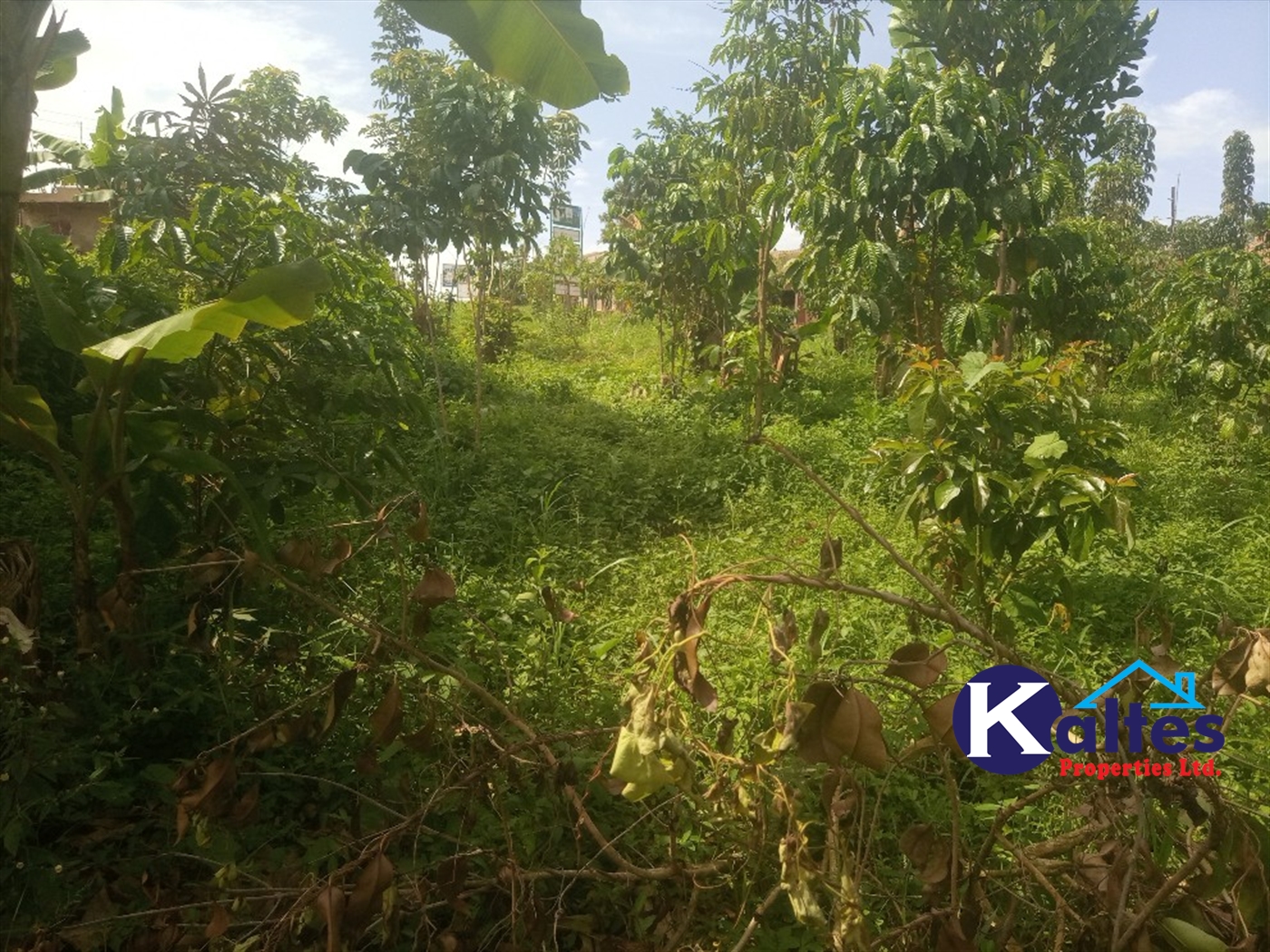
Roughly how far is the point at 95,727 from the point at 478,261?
4.34 metres

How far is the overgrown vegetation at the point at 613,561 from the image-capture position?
52.6 inches

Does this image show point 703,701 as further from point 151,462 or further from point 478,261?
point 478,261

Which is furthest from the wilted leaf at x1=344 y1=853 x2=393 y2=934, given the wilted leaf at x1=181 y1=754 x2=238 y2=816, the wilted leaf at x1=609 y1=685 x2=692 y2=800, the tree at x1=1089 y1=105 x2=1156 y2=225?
the tree at x1=1089 y1=105 x2=1156 y2=225

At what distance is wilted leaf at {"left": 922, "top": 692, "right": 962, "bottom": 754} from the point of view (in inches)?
43.6

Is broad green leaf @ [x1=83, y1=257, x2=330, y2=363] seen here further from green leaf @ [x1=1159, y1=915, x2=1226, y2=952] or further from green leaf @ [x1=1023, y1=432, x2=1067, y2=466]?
green leaf @ [x1=1023, y1=432, x2=1067, y2=466]

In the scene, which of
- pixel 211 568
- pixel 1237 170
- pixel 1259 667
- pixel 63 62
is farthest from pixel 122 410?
pixel 1237 170

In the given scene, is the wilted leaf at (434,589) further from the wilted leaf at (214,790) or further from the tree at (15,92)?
the tree at (15,92)

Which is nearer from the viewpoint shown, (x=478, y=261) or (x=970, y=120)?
(x=970, y=120)

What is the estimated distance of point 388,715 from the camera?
4.65ft

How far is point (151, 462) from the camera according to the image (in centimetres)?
191

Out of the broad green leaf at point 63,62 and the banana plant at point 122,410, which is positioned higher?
the broad green leaf at point 63,62

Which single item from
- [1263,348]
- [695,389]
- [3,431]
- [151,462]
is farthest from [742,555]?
[695,389]

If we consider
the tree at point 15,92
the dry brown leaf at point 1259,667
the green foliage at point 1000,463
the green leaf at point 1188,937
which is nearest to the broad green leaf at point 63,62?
the tree at point 15,92

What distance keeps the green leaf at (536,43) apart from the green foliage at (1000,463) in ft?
4.15
